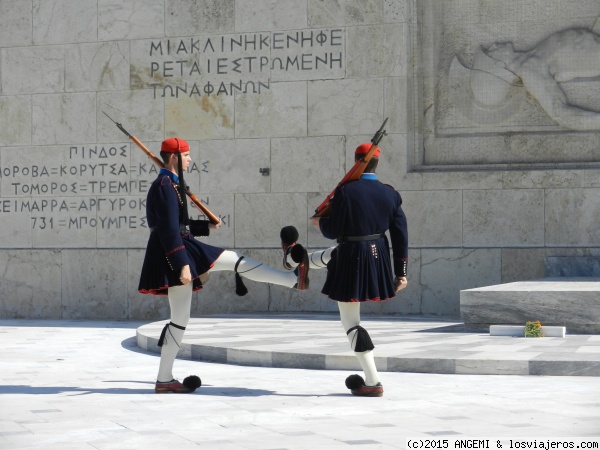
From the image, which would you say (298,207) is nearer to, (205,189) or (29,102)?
(205,189)

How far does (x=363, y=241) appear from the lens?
7.48 m

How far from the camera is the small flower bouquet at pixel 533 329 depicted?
33.6 feet

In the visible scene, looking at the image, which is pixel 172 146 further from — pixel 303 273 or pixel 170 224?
pixel 303 273

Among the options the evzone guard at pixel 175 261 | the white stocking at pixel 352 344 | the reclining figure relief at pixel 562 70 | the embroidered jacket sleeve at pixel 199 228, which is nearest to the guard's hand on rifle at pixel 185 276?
the evzone guard at pixel 175 261

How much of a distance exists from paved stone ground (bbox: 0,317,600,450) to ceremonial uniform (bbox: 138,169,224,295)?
0.77 m

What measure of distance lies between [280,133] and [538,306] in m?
4.74

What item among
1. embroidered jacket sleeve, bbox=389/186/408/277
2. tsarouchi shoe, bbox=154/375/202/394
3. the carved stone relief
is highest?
the carved stone relief

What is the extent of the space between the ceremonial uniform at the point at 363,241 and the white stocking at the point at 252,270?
0.49 m

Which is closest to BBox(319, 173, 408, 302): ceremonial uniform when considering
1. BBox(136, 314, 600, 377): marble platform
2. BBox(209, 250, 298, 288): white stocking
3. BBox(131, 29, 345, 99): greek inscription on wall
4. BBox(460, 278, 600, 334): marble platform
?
BBox(209, 250, 298, 288): white stocking

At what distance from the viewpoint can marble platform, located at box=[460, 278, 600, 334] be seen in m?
10.4

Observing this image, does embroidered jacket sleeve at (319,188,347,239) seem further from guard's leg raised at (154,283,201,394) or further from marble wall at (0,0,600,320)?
marble wall at (0,0,600,320)

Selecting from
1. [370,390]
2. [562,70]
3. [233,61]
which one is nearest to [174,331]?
[370,390]

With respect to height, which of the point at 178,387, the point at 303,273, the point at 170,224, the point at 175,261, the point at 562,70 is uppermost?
the point at 562,70

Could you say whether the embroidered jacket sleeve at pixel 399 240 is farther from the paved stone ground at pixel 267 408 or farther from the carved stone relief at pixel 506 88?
the carved stone relief at pixel 506 88
